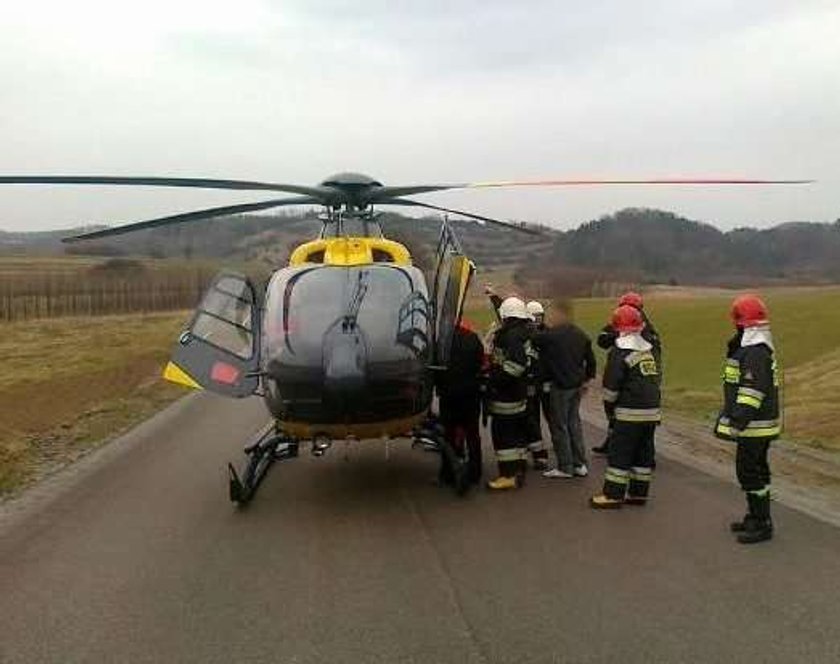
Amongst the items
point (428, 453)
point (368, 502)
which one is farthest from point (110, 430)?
point (368, 502)

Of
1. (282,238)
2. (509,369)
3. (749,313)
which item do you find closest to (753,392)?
(749,313)

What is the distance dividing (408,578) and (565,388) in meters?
4.38

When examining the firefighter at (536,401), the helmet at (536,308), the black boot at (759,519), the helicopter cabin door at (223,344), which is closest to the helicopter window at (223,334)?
the helicopter cabin door at (223,344)

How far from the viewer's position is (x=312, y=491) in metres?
10.1

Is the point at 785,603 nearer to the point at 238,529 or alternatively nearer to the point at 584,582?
the point at 584,582

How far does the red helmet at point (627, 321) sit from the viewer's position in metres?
9.16

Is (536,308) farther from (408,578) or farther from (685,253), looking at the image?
(685,253)

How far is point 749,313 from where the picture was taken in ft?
25.4

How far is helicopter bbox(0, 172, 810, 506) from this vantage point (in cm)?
874

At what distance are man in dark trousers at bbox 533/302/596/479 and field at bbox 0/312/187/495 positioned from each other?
5811mm

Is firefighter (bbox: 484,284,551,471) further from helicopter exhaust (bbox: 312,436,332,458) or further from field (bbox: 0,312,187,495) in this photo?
field (bbox: 0,312,187,495)

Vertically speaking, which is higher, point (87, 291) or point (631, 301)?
point (631, 301)

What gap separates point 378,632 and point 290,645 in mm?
505

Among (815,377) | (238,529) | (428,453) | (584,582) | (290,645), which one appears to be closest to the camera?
(290,645)
